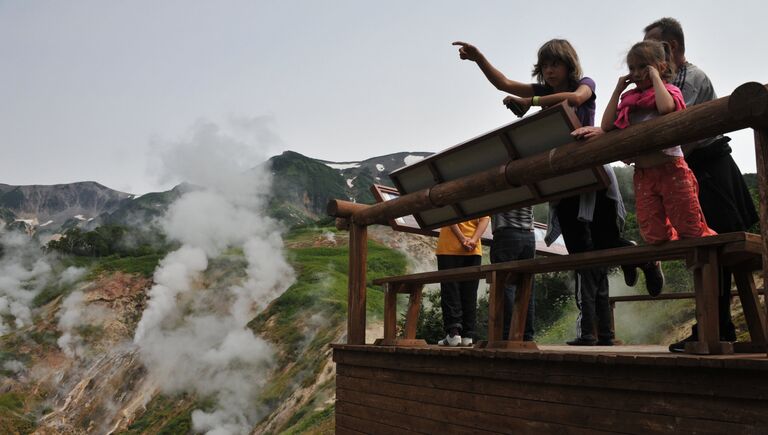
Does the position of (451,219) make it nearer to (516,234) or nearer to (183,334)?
(516,234)

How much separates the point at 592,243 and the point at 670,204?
1.34 meters

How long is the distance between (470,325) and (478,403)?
1514 mm

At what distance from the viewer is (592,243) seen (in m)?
5.24

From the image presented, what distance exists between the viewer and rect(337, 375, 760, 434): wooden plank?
3.58 metres

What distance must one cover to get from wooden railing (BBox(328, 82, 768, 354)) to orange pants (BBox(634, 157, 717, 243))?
8.7 inches

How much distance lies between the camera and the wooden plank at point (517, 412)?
3.58m

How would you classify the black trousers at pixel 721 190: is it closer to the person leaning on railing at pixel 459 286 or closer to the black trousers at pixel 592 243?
the black trousers at pixel 592 243

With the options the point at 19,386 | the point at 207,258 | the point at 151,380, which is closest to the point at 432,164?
the point at 151,380

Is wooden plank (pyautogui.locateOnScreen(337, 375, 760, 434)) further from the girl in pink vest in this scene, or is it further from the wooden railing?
the girl in pink vest

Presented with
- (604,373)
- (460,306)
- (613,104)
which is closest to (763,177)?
(613,104)

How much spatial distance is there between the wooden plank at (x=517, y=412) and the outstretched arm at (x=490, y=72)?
7.55 feet

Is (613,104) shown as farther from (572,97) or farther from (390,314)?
(390,314)

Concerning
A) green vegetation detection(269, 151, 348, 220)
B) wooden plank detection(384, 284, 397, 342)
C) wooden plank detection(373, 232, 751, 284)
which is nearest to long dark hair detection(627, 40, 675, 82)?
wooden plank detection(373, 232, 751, 284)

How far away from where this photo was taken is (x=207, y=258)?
57.3 meters
